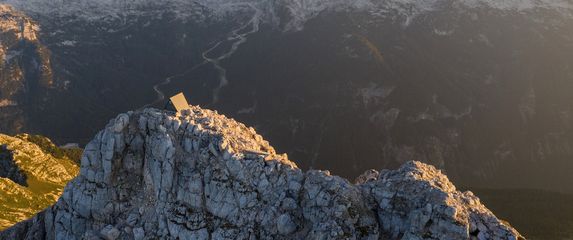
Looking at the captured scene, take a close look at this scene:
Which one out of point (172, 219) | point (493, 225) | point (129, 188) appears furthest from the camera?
point (129, 188)

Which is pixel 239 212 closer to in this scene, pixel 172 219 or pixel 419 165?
pixel 172 219

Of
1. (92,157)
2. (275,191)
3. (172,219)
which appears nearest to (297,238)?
(275,191)

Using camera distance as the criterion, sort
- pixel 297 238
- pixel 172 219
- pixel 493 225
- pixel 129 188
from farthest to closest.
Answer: pixel 129 188 → pixel 172 219 → pixel 297 238 → pixel 493 225

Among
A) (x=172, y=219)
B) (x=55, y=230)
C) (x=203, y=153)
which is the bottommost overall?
(x=55, y=230)

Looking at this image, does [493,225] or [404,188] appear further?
[404,188]

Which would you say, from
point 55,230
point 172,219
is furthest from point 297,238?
point 55,230

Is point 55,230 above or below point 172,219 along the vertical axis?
below
